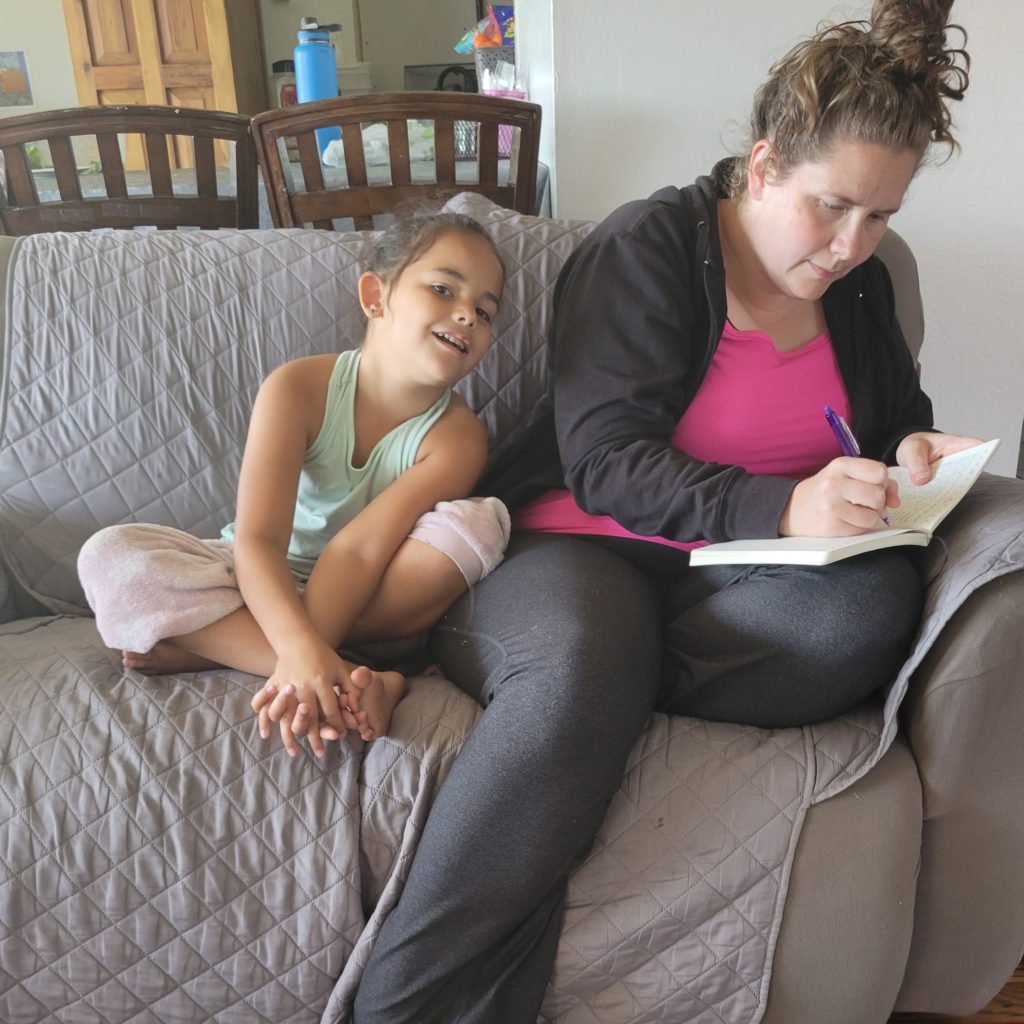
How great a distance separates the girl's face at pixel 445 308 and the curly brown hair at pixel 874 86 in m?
0.37

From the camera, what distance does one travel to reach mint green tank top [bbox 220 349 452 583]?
125 centimetres

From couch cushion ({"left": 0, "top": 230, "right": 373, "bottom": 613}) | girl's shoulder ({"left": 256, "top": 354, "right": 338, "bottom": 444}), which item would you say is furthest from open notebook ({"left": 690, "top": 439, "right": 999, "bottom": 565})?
couch cushion ({"left": 0, "top": 230, "right": 373, "bottom": 613})

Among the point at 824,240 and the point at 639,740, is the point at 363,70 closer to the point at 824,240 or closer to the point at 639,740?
the point at 824,240

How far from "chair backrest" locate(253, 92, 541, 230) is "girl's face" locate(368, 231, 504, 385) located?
59 cm

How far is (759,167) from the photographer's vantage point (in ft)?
3.77

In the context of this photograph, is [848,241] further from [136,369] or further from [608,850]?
[136,369]

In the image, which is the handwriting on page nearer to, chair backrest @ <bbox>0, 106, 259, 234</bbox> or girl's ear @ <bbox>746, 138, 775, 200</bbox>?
girl's ear @ <bbox>746, 138, 775, 200</bbox>

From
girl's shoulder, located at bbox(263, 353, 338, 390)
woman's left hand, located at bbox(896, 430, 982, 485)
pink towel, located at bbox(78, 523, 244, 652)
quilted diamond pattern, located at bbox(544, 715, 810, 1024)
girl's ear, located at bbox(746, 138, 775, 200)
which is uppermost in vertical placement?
girl's ear, located at bbox(746, 138, 775, 200)

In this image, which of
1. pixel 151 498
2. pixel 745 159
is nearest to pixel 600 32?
pixel 745 159

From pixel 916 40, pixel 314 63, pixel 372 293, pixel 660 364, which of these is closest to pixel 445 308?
pixel 372 293

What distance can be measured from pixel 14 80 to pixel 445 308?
410 cm

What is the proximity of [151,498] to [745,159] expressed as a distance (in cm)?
87

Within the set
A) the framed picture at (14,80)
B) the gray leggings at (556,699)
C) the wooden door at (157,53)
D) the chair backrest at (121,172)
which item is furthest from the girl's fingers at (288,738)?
the framed picture at (14,80)

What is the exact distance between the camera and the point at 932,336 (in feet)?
6.40
